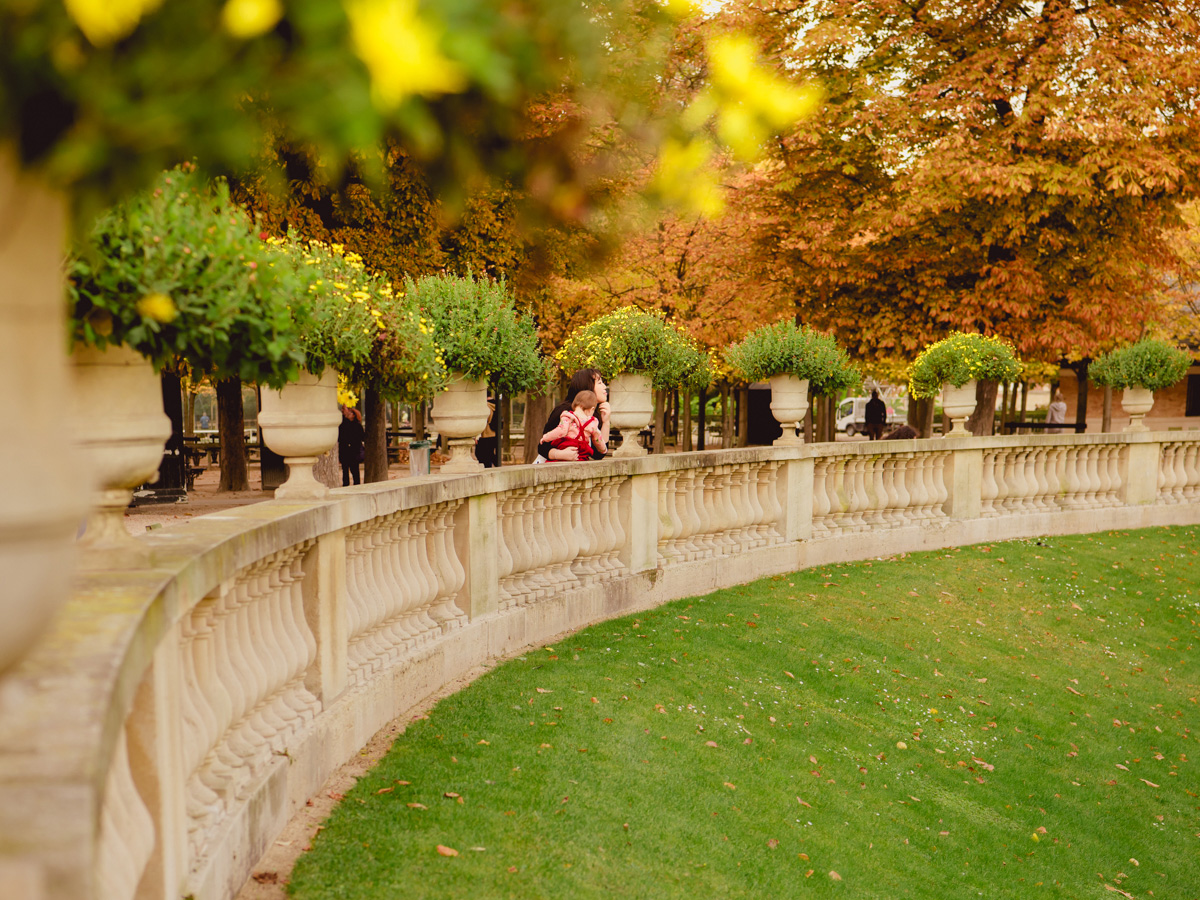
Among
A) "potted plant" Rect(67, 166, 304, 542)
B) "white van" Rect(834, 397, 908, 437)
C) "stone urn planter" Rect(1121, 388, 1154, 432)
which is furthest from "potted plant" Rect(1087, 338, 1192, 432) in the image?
"white van" Rect(834, 397, 908, 437)

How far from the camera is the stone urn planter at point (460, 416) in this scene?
7398mm

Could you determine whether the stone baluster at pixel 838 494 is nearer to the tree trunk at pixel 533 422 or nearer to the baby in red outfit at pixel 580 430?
the baby in red outfit at pixel 580 430

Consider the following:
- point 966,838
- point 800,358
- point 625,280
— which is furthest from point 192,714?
point 625,280

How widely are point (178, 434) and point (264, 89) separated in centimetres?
2039

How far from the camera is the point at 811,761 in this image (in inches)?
265

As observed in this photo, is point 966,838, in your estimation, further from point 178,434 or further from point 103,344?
point 178,434

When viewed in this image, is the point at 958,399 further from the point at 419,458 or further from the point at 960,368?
the point at 419,458

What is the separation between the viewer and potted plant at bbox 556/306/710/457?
9.16 m

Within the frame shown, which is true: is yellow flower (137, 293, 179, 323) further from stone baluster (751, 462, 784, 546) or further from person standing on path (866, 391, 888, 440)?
person standing on path (866, 391, 888, 440)

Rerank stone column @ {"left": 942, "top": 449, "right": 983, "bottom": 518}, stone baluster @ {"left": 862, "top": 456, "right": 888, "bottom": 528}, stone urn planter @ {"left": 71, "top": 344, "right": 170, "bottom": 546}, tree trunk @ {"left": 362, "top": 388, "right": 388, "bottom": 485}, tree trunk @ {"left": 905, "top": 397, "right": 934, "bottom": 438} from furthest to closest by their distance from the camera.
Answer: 1. tree trunk @ {"left": 905, "top": 397, "right": 934, "bottom": 438}
2. tree trunk @ {"left": 362, "top": 388, "right": 388, "bottom": 485}
3. stone column @ {"left": 942, "top": 449, "right": 983, "bottom": 518}
4. stone baluster @ {"left": 862, "top": 456, "right": 888, "bottom": 528}
5. stone urn planter @ {"left": 71, "top": 344, "right": 170, "bottom": 546}

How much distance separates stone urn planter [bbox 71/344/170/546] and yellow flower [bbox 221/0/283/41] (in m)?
2.64

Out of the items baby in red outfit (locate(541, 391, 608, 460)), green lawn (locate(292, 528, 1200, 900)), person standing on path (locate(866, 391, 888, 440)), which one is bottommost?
green lawn (locate(292, 528, 1200, 900))

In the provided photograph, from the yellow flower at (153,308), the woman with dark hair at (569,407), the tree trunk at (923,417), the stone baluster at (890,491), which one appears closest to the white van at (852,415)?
the tree trunk at (923,417)

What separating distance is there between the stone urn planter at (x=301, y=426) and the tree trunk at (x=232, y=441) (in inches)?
585
